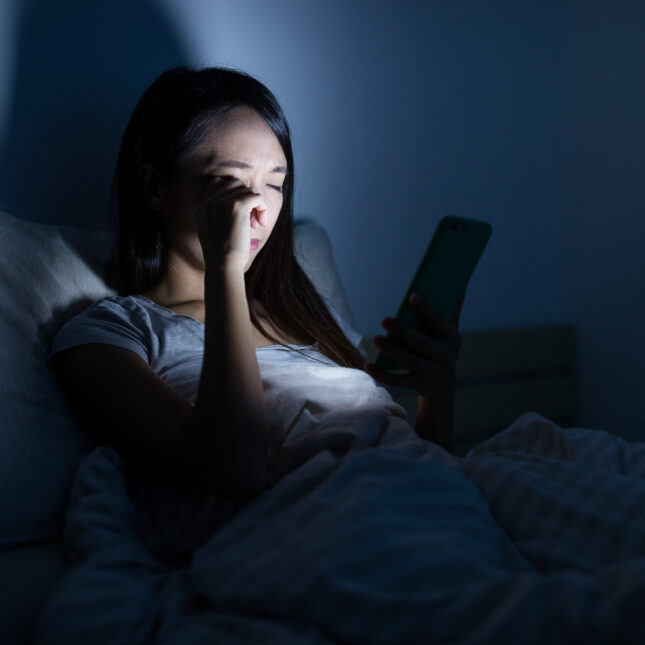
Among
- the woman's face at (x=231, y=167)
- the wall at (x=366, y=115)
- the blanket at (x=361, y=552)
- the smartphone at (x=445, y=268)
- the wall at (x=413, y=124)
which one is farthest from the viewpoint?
the wall at (x=413, y=124)

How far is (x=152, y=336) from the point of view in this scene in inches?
34.8

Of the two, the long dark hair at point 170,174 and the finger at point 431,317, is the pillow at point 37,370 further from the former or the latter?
the finger at point 431,317

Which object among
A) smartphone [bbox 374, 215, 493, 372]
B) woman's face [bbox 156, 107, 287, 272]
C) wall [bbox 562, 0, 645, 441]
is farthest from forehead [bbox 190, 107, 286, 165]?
wall [bbox 562, 0, 645, 441]

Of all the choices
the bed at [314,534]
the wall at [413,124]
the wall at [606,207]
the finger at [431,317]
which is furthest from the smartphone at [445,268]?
the wall at [606,207]

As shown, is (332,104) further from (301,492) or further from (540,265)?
(301,492)

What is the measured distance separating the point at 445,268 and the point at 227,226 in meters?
0.29

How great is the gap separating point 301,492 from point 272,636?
0.59 ft

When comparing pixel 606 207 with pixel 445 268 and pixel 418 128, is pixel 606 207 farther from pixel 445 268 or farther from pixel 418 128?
pixel 445 268

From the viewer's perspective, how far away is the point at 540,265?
1.82 meters

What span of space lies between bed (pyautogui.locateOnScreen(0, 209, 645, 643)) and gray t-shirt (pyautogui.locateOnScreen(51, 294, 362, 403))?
0.23ft

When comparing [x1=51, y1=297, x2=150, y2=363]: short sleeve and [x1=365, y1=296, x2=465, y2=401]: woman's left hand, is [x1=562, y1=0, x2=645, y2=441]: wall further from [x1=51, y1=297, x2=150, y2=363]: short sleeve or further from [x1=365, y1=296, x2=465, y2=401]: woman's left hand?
[x1=51, y1=297, x2=150, y2=363]: short sleeve

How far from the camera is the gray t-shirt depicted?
2.68ft

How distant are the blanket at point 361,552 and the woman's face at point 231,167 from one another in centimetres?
35

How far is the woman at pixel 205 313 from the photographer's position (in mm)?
705
